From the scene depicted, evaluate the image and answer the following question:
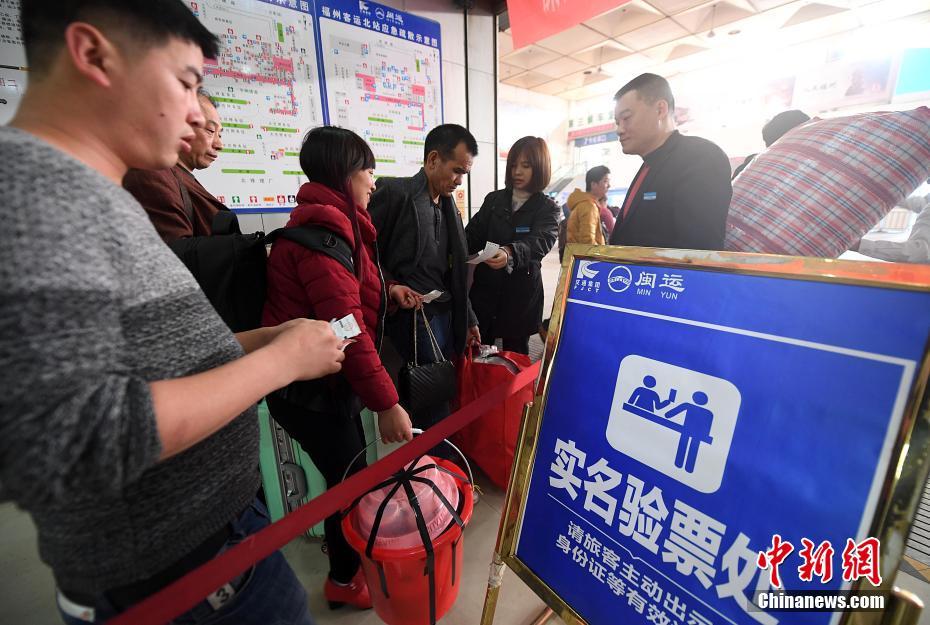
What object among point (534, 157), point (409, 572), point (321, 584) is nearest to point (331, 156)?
point (409, 572)

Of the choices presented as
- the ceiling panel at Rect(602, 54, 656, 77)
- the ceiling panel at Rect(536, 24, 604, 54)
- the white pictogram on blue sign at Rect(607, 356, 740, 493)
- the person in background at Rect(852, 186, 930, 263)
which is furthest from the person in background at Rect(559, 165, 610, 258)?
the ceiling panel at Rect(602, 54, 656, 77)

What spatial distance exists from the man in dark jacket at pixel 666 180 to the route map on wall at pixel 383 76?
125 centimetres

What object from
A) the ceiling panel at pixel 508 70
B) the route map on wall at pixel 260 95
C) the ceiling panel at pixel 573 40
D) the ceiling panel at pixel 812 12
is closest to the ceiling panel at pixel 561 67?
the ceiling panel at pixel 508 70

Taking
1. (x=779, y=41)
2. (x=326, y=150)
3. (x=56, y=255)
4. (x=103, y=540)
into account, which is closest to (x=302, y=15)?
(x=326, y=150)

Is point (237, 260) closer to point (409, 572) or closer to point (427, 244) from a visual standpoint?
point (427, 244)

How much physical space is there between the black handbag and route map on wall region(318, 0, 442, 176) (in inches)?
47.7

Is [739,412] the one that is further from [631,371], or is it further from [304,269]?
[304,269]

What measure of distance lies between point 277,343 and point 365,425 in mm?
1253

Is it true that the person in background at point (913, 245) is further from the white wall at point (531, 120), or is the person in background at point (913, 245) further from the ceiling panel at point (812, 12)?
the white wall at point (531, 120)

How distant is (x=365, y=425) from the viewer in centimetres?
176

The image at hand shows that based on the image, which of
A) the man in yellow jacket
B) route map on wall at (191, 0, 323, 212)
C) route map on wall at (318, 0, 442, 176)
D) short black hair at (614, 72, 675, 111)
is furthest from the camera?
the man in yellow jacket

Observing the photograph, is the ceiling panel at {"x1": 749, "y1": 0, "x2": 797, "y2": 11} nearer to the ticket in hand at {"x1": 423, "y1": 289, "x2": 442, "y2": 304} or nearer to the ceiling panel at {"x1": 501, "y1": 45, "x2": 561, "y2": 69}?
the ceiling panel at {"x1": 501, "y1": 45, "x2": 561, "y2": 69}

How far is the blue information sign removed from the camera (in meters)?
0.60

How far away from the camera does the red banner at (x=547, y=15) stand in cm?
189
